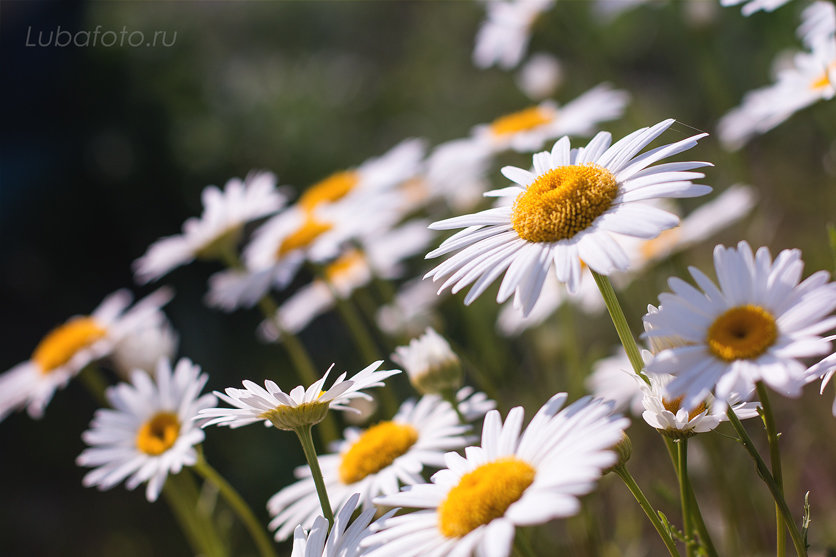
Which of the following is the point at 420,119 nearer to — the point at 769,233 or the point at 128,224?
the point at 128,224

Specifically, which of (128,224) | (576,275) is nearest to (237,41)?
(128,224)

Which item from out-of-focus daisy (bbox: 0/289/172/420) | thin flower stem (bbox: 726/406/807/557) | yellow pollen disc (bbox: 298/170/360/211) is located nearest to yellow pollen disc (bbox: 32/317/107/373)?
out-of-focus daisy (bbox: 0/289/172/420)

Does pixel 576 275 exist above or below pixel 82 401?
below

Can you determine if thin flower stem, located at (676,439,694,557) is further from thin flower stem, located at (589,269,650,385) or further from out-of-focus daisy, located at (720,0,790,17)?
out-of-focus daisy, located at (720,0,790,17)

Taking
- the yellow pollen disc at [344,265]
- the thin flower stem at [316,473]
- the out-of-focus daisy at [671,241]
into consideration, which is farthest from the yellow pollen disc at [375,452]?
the yellow pollen disc at [344,265]

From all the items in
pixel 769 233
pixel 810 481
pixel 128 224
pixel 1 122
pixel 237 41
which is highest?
pixel 237 41

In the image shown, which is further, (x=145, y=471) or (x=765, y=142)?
(x=765, y=142)
